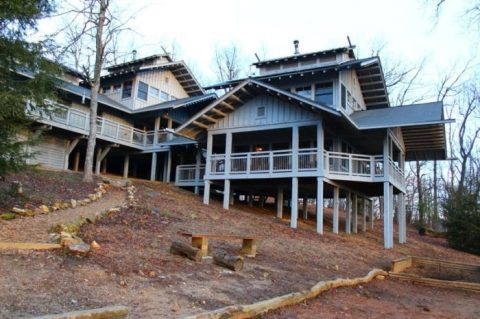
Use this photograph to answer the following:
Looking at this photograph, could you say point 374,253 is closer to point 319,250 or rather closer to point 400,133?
point 319,250

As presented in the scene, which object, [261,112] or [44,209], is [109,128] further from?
[44,209]

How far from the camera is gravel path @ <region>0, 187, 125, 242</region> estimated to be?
770 centimetres

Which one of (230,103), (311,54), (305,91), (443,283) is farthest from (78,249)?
(311,54)

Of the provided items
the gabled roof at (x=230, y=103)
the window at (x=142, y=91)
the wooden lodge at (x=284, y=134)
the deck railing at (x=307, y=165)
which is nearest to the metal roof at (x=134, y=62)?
the wooden lodge at (x=284, y=134)

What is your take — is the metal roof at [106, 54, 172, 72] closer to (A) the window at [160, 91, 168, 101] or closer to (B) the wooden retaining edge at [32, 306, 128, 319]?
(A) the window at [160, 91, 168, 101]

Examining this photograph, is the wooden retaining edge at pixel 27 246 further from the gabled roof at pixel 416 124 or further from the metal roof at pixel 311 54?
the metal roof at pixel 311 54

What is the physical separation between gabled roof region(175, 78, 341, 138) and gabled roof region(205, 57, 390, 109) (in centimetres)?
202

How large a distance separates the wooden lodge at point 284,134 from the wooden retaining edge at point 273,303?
8.03 meters

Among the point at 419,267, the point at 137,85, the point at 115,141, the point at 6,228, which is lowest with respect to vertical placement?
the point at 419,267

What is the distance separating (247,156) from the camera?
60.9 ft

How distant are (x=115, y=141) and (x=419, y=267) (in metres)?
17.4

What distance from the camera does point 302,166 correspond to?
17188mm

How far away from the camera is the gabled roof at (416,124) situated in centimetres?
1622

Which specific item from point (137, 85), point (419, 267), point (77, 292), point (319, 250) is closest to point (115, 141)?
point (137, 85)
